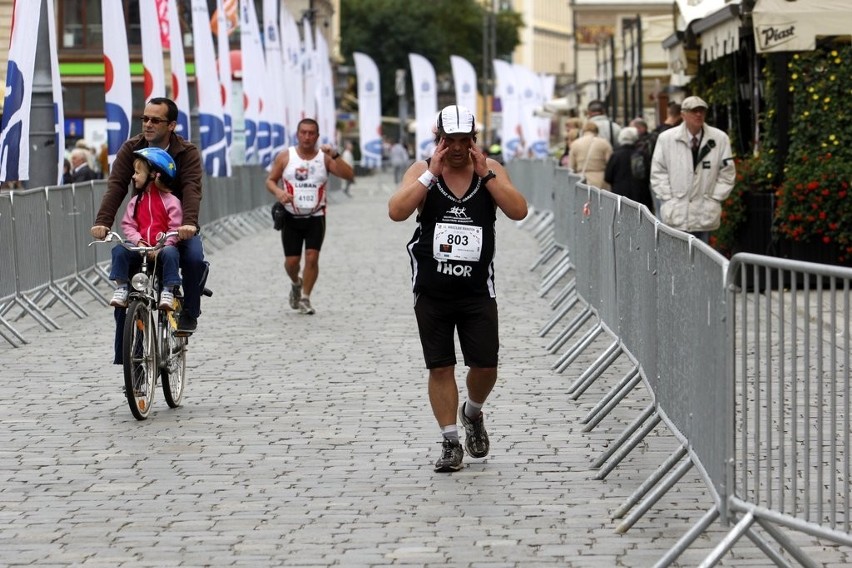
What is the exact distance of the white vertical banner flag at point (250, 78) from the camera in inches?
1265

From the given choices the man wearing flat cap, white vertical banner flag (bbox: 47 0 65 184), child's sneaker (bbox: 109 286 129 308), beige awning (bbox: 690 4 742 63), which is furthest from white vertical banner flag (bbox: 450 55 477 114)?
child's sneaker (bbox: 109 286 129 308)

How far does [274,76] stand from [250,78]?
406 centimetres

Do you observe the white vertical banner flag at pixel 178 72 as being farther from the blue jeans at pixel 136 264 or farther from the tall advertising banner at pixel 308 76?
the tall advertising banner at pixel 308 76

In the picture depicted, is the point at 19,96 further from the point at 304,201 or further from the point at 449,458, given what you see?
the point at 449,458

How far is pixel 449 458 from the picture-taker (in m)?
8.48

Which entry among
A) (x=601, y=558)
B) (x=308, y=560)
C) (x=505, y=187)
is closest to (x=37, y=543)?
(x=308, y=560)

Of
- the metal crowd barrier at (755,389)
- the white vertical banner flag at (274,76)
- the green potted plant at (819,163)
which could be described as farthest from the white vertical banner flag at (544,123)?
the metal crowd barrier at (755,389)

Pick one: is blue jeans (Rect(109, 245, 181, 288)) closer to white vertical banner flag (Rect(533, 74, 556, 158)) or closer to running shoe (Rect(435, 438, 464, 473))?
running shoe (Rect(435, 438, 464, 473))

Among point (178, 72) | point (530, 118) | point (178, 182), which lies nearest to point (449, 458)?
point (178, 182)

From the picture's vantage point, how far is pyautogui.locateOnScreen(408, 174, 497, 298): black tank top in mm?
8445

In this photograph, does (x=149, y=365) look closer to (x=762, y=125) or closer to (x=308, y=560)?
(x=308, y=560)

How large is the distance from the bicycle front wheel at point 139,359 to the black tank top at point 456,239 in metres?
2.03

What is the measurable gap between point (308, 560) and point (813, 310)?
214cm

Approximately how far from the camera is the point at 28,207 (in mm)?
15461
